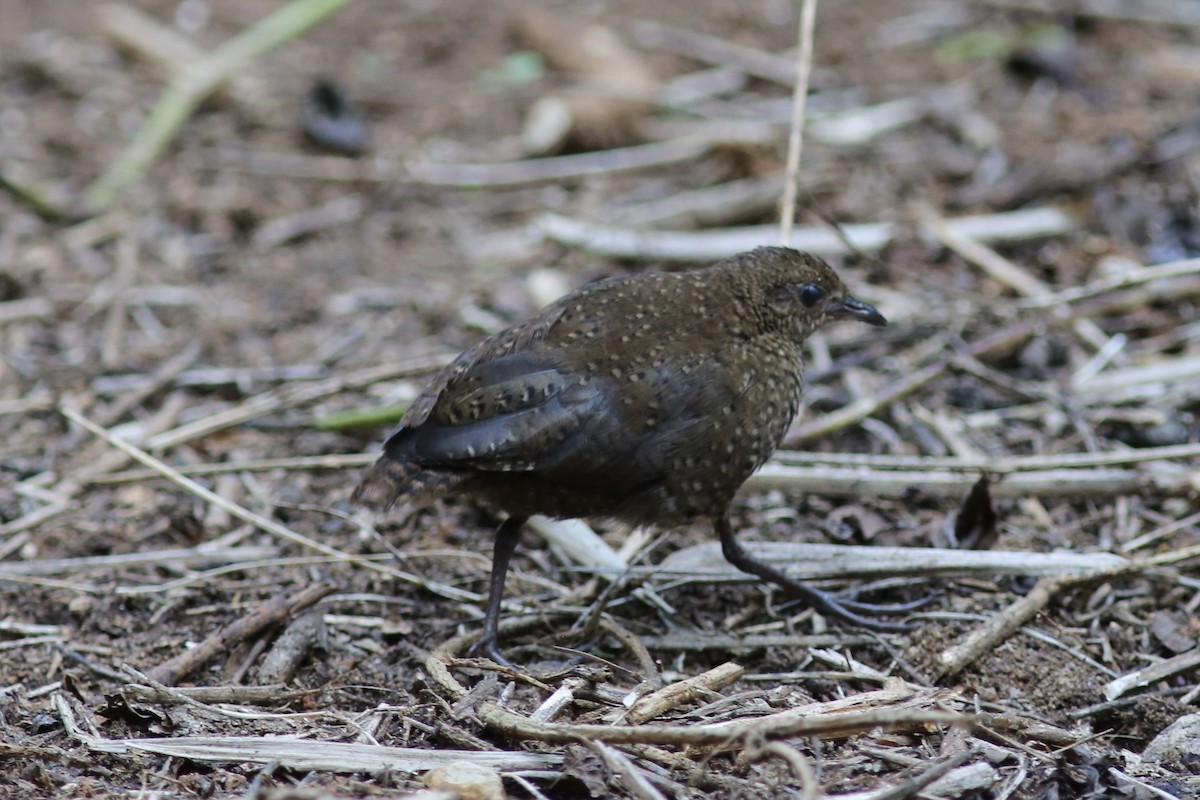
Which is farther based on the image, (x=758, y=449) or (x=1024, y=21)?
(x=1024, y=21)

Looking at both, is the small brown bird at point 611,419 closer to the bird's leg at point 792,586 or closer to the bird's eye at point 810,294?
the bird's leg at point 792,586

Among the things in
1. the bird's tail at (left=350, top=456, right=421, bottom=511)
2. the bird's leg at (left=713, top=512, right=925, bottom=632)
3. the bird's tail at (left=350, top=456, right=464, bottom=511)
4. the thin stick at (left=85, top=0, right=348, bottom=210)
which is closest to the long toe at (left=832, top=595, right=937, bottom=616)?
the bird's leg at (left=713, top=512, right=925, bottom=632)

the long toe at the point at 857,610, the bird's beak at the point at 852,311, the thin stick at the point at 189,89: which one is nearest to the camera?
the long toe at the point at 857,610

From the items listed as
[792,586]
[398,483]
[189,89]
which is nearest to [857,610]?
[792,586]

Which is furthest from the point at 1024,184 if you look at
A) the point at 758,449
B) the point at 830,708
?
the point at 830,708

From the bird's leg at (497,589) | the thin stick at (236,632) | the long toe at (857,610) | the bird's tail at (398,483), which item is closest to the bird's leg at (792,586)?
the long toe at (857,610)

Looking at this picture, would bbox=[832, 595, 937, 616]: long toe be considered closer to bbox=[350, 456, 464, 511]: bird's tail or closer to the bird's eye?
the bird's eye

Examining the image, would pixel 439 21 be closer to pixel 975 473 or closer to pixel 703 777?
pixel 975 473
